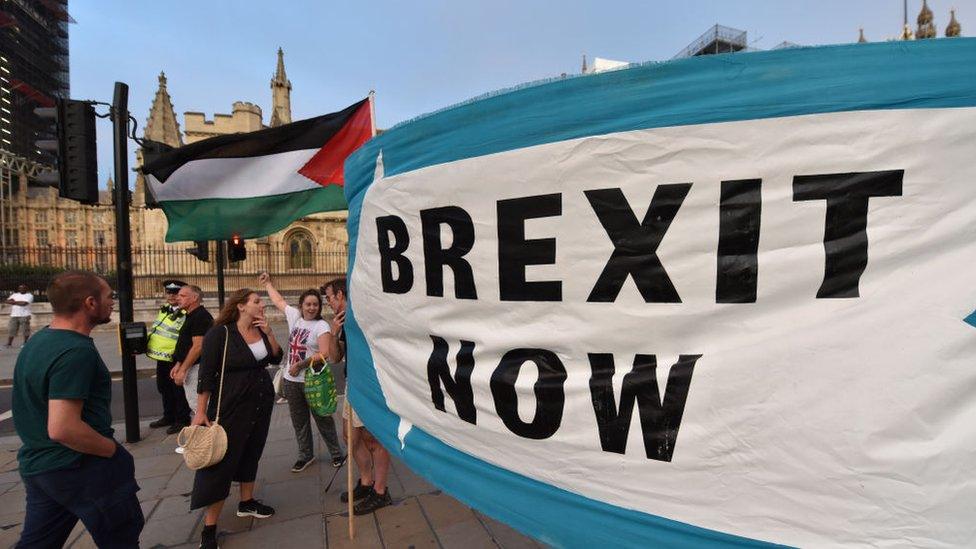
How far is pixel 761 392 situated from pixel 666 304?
0.31m

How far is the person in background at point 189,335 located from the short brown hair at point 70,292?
2.43 m

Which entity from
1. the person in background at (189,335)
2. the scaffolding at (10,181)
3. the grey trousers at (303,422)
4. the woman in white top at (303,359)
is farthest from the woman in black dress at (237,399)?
the scaffolding at (10,181)

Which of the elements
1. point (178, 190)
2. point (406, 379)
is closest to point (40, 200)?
point (178, 190)

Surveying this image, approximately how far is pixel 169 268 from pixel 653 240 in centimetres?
2805

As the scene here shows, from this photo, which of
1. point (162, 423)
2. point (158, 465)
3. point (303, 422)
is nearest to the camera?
point (303, 422)

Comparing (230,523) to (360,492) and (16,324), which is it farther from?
(16,324)

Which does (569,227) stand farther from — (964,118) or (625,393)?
Answer: (964,118)

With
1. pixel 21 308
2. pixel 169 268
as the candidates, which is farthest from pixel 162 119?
pixel 21 308

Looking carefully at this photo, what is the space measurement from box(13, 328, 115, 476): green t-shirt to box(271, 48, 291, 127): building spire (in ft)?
104

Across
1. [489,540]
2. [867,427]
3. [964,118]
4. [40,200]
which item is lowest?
[489,540]

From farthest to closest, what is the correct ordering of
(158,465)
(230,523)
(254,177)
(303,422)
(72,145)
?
(72,145), (158,465), (303,422), (254,177), (230,523)

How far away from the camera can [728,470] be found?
47.3 inches

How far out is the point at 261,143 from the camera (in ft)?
12.9

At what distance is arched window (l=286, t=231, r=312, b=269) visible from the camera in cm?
2784
